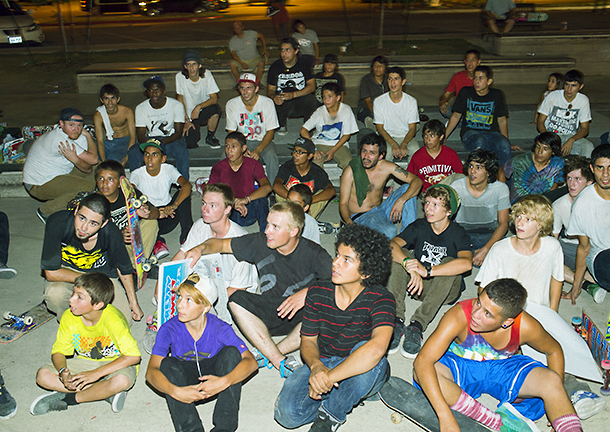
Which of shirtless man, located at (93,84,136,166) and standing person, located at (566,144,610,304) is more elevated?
shirtless man, located at (93,84,136,166)

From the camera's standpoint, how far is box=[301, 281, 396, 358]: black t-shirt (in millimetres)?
3713

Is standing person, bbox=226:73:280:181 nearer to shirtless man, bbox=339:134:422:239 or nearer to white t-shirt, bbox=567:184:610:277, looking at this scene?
shirtless man, bbox=339:134:422:239

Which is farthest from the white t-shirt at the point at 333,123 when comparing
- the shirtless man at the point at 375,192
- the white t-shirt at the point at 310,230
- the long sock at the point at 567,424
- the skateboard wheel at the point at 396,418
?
the long sock at the point at 567,424

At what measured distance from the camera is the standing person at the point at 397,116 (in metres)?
7.68

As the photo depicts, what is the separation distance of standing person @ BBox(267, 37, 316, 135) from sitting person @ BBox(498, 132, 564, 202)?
3.62 metres

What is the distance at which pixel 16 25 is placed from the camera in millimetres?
17469

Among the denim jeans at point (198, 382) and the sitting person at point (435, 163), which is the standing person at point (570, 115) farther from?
the denim jeans at point (198, 382)

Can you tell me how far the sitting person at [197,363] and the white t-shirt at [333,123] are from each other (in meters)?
4.38

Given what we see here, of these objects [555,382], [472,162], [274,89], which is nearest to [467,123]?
[472,162]

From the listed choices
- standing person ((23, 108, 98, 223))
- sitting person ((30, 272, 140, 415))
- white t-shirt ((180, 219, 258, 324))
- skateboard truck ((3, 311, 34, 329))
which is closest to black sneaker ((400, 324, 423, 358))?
white t-shirt ((180, 219, 258, 324))

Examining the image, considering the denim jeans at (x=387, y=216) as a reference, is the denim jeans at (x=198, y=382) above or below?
below

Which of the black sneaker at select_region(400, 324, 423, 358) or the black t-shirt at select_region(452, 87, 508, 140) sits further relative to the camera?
the black t-shirt at select_region(452, 87, 508, 140)

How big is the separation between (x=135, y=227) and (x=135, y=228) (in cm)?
1

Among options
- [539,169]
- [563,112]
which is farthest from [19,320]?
[563,112]
